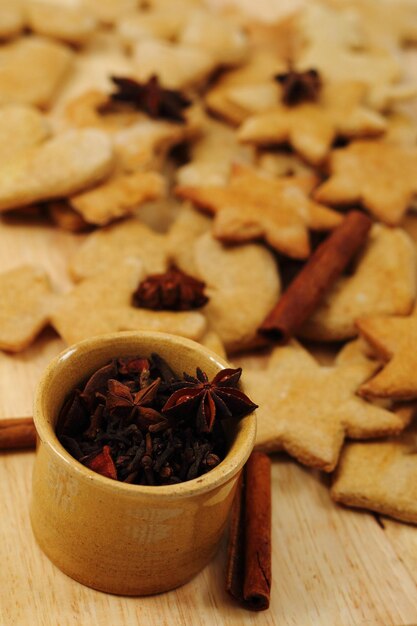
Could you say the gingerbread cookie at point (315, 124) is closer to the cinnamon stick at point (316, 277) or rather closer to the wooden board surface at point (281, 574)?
the cinnamon stick at point (316, 277)

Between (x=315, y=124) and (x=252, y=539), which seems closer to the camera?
(x=252, y=539)

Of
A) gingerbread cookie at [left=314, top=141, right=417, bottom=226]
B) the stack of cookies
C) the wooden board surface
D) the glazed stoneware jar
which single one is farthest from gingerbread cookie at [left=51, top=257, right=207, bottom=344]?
gingerbread cookie at [left=314, top=141, right=417, bottom=226]

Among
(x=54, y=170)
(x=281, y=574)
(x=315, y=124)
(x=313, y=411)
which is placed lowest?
(x=281, y=574)

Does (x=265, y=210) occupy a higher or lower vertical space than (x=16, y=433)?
higher

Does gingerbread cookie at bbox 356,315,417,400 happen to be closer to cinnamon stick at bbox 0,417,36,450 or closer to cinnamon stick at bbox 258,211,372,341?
cinnamon stick at bbox 258,211,372,341

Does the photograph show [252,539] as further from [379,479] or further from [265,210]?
[265,210]

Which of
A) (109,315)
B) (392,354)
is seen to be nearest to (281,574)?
(392,354)
